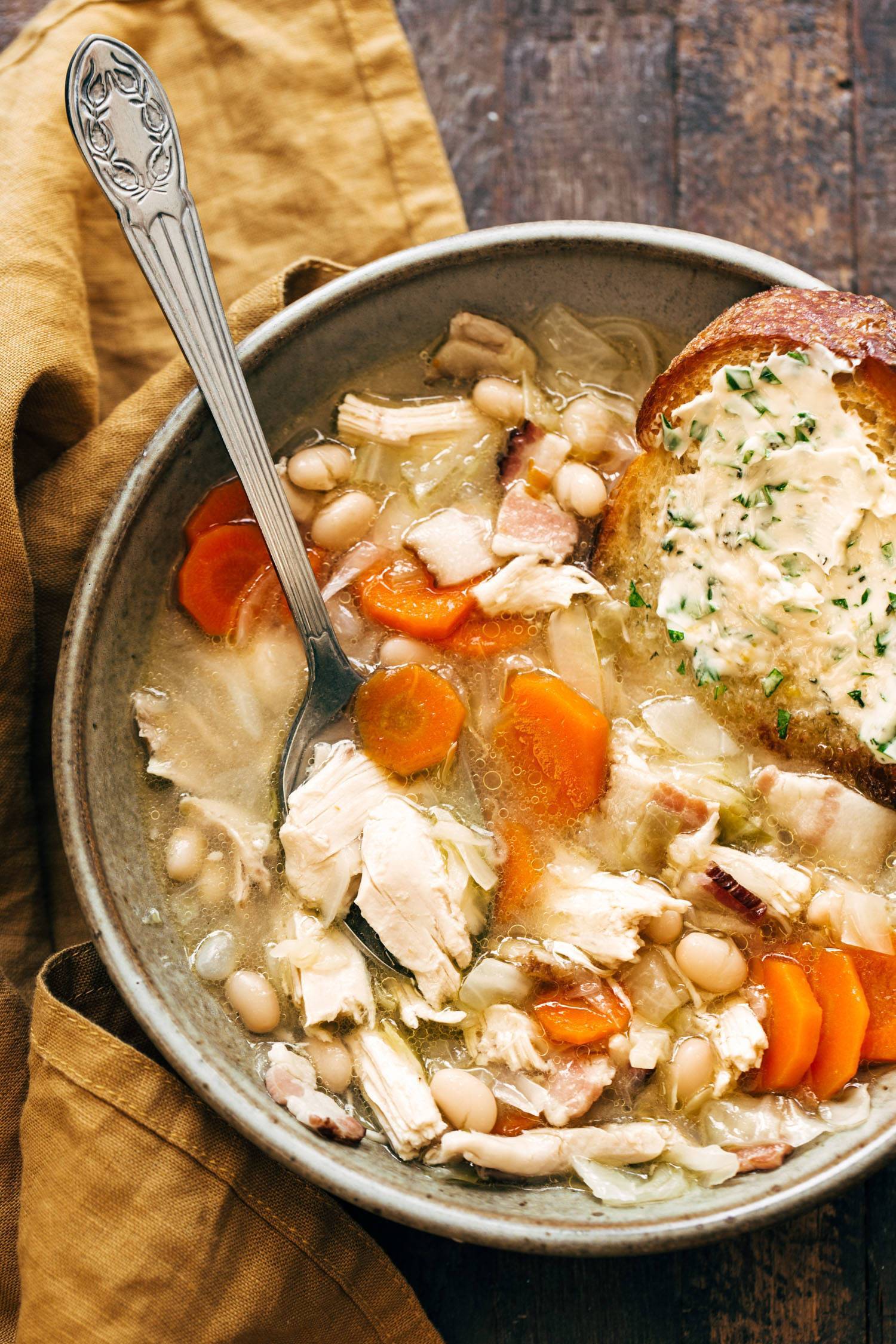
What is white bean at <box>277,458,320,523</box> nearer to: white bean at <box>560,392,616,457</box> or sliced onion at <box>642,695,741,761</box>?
white bean at <box>560,392,616,457</box>

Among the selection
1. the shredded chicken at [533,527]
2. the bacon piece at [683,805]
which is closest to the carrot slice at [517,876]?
the bacon piece at [683,805]

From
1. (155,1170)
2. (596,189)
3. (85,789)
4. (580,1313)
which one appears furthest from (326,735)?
(596,189)

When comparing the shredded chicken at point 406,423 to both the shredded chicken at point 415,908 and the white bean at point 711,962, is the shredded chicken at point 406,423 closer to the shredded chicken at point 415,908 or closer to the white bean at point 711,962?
the shredded chicken at point 415,908

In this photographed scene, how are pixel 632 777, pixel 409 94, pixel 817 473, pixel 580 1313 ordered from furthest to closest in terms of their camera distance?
pixel 409 94
pixel 580 1313
pixel 632 777
pixel 817 473

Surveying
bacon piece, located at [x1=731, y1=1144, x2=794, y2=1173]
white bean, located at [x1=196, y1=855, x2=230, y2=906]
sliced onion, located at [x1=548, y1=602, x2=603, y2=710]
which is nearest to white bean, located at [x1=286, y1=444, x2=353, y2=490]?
sliced onion, located at [x1=548, y1=602, x2=603, y2=710]

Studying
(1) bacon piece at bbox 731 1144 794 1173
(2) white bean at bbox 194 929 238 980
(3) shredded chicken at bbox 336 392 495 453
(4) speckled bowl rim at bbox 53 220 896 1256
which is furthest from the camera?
(3) shredded chicken at bbox 336 392 495 453

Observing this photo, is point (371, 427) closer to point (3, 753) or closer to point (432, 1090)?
point (3, 753)
